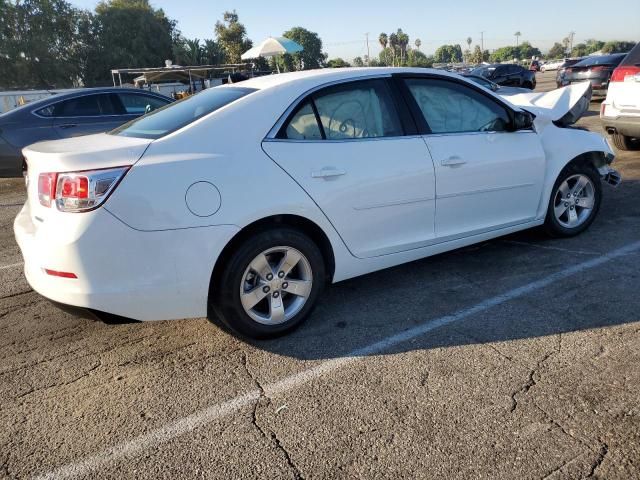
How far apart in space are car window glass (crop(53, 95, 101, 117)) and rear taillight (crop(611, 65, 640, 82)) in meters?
7.91

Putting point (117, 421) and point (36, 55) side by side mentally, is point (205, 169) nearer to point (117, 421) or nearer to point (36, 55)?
point (117, 421)

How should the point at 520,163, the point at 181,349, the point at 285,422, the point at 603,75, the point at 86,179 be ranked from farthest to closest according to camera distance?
the point at 603,75 → the point at 520,163 → the point at 181,349 → the point at 86,179 → the point at 285,422

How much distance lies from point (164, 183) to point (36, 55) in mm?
59485

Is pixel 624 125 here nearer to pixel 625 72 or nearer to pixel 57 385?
pixel 625 72

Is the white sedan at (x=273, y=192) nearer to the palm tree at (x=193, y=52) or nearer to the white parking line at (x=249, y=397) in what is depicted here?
the white parking line at (x=249, y=397)

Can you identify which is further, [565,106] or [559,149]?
[565,106]

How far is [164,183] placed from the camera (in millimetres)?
2852

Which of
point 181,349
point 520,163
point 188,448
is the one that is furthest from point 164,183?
point 520,163

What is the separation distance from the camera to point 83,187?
275 cm

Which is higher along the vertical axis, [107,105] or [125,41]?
[125,41]

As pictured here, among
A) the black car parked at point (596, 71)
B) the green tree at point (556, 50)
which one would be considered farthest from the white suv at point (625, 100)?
the green tree at point (556, 50)

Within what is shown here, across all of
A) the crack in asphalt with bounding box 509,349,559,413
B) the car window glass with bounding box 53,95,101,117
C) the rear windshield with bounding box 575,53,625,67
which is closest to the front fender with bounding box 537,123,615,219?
the crack in asphalt with bounding box 509,349,559,413

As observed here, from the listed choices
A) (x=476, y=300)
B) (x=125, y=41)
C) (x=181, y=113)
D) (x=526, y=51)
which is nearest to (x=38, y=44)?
(x=125, y=41)

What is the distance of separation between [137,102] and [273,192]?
6.67 metres
